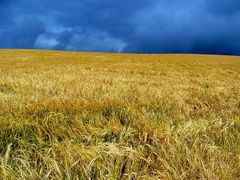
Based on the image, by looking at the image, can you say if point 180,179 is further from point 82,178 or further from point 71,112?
point 71,112

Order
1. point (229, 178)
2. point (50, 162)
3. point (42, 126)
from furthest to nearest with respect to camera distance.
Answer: point (42, 126), point (50, 162), point (229, 178)

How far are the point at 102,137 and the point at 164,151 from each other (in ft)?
2.76

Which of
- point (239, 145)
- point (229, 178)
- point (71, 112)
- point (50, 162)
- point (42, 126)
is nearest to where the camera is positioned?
point (229, 178)

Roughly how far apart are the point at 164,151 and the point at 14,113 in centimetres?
252

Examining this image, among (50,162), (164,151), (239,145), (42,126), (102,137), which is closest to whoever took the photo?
(50,162)

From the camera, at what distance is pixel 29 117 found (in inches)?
172

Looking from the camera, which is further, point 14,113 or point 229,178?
point 14,113

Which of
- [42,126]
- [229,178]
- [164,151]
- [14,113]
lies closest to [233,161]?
[229,178]

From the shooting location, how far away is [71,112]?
15.3ft

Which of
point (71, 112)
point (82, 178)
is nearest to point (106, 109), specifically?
point (71, 112)

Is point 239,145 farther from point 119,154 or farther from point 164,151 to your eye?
point 119,154

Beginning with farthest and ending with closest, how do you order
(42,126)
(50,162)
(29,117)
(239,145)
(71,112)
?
1. (71,112)
2. (29,117)
3. (42,126)
4. (239,145)
5. (50,162)

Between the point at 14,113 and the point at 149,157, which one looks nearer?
the point at 149,157

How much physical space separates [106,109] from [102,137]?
4.64 ft
